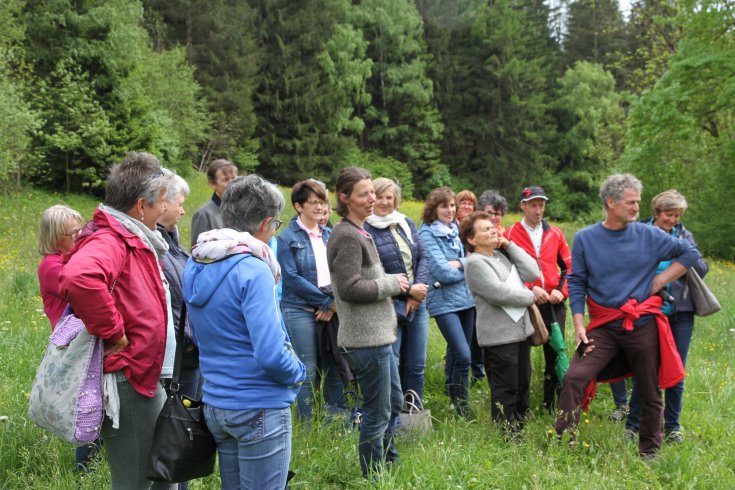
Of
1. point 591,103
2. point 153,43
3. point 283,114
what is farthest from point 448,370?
point 591,103

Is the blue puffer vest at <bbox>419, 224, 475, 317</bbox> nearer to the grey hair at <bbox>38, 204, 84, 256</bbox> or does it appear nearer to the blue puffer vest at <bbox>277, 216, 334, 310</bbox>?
the blue puffer vest at <bbox>277, 216, 334, 310</bbox>

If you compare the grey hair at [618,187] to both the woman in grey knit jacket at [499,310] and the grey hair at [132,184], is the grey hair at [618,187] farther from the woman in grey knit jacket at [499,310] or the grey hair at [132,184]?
the grey hair at [132,184]

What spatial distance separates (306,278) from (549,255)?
228cm

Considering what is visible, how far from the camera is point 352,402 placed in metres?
5.70

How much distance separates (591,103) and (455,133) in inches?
379

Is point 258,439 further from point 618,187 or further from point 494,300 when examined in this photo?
point 618,187

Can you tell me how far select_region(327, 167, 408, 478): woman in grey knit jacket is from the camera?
12.2ft

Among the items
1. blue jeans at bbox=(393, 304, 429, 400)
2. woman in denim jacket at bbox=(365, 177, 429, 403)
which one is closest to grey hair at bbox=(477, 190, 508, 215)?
woman in denim jacket at bbox=(365, 177, 429, 403)


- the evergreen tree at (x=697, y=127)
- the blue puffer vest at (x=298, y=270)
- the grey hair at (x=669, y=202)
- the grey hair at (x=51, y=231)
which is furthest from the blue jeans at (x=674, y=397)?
the evergreen tree at (x=697, y=127)

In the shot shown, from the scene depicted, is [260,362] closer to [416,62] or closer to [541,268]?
[541,268]

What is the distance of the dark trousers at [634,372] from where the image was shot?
4.45m

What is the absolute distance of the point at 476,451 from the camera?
4258 mm

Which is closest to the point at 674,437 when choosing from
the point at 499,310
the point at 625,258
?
the point at 625,258

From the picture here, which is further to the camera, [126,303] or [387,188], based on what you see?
[387,188]
